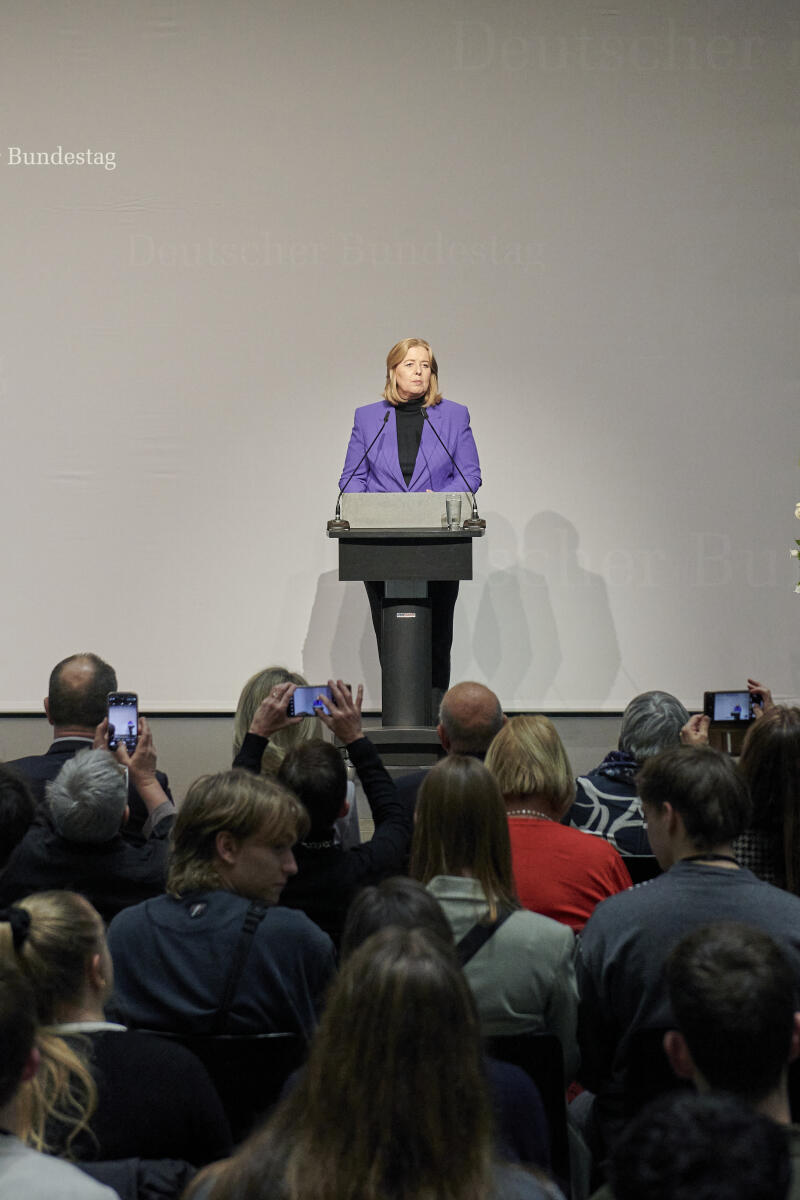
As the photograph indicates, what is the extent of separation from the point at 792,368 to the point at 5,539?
437 cm

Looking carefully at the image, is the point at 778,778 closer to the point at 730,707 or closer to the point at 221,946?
the point at 730,707

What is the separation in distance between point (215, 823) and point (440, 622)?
3513 mm

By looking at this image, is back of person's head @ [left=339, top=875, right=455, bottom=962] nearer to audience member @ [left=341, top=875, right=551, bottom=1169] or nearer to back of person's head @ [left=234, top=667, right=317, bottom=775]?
audience member @ [left=341, top=875, right=551, bottom=1169]

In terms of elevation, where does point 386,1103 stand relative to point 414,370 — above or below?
below

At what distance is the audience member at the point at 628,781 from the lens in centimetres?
289

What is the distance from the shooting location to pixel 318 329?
22.6 feet

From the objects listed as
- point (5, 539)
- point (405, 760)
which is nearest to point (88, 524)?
point (5, 539)

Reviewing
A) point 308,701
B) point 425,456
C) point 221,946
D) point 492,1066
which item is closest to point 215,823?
point 221,946

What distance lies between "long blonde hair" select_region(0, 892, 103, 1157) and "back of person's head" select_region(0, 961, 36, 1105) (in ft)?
0.61

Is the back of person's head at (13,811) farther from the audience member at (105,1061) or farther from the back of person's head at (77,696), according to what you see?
the back of person's head at (77,696)

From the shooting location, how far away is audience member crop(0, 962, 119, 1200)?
46.6 inches

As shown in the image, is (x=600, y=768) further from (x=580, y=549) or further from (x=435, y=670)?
(x=580, y=549)

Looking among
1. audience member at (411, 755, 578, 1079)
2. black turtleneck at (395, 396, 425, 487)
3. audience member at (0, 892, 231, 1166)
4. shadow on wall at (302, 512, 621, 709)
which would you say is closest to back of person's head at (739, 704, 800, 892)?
audience member at (411, 755, 578, 1079)

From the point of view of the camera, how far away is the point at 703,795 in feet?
6.80
